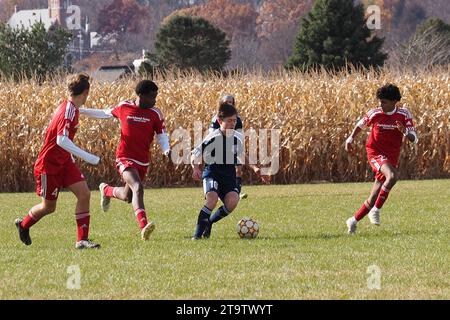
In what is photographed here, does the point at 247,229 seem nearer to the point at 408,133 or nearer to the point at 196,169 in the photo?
the point at 196,169

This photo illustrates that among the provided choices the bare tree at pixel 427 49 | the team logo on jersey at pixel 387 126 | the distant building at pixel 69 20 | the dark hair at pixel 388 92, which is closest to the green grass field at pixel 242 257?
the team logo on jersey at pixel 387 126

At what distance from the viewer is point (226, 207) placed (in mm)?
A: 12547

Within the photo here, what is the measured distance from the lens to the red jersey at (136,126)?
12.6 m

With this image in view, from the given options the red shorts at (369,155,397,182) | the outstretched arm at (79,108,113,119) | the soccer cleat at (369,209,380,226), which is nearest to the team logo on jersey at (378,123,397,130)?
the red shorts at (369,155,397,182)

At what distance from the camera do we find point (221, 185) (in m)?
12.6

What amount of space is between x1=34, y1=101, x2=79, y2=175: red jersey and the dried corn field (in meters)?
12.2

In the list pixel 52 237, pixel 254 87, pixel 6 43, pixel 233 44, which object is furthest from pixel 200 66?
pixel 233 44

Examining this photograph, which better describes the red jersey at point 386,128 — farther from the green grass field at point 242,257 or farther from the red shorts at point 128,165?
the red shorts at point 128,165

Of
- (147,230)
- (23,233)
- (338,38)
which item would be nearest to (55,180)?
(23,233)

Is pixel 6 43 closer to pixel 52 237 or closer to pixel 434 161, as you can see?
pixel 434 161

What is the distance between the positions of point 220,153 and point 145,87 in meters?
1.11

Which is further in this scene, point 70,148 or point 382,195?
point 382,195

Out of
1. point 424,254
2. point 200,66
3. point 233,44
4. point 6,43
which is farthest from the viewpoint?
Answer: point 233,44

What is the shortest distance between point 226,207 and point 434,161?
1322 centimetres
